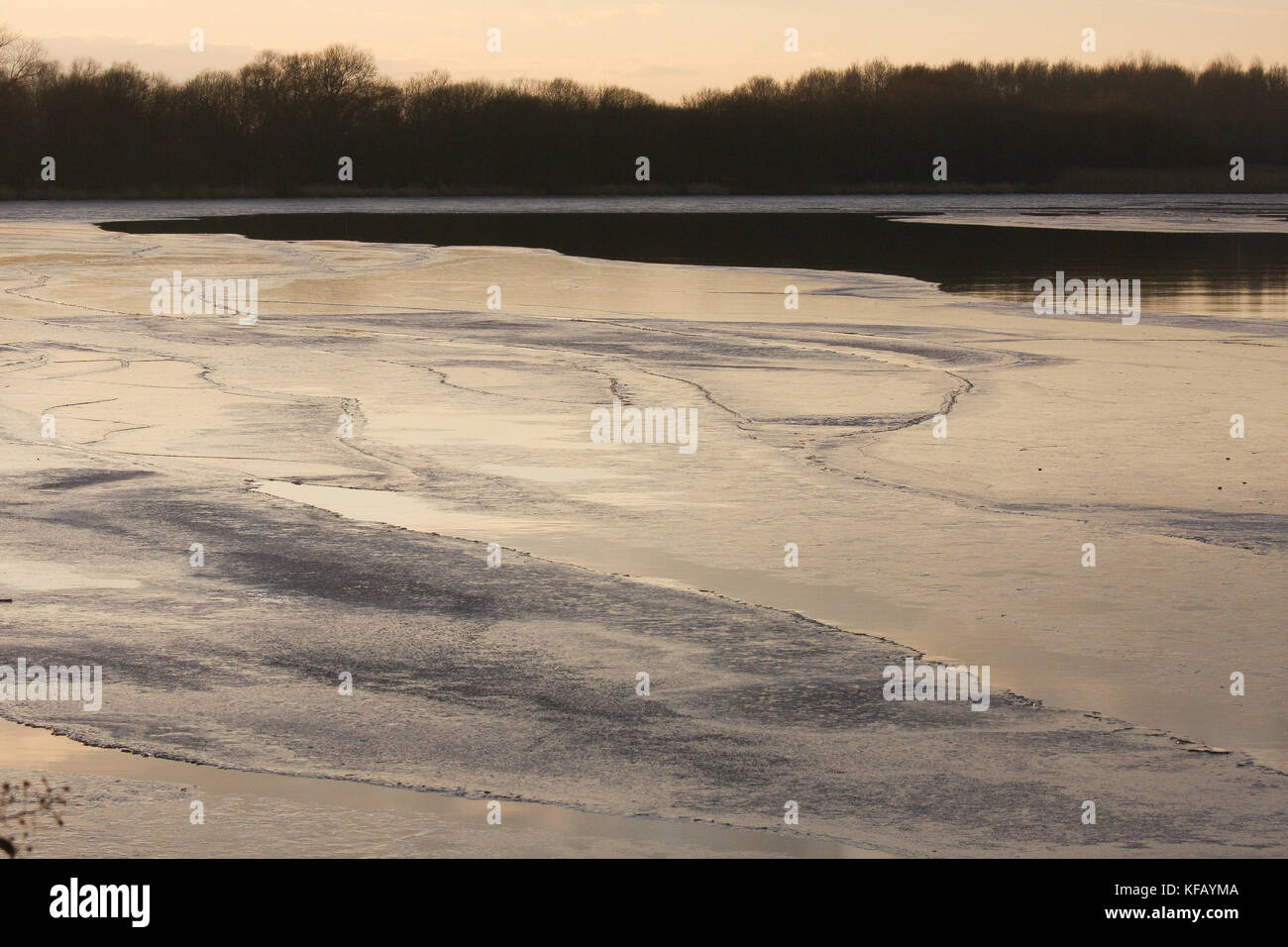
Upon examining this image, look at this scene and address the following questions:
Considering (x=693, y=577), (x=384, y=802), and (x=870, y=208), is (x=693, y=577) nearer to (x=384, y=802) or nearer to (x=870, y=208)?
(x=384, y=802)

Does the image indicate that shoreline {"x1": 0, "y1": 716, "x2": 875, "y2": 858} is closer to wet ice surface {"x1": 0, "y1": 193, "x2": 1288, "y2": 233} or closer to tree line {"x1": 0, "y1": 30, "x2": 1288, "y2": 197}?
wet ice surface {"x1": 0, "y1": 193, "x2": 1288, "y2": 233}

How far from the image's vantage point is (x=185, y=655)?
21.6 feet

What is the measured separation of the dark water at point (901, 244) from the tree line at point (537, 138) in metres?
39.1

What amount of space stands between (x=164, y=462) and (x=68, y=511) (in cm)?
150

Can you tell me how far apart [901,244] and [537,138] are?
72.1 m

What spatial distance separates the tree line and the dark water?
39.1m

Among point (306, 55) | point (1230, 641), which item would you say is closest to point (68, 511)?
point (1230, 641)

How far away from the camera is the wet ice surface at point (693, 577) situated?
529 cm

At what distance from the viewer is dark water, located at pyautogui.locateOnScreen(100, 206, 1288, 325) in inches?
1033

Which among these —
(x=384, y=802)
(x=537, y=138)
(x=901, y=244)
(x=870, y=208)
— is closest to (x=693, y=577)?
(x=384, y=802)

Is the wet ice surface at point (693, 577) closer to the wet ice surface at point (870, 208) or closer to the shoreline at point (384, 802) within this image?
the shoreline at point (384, 802)

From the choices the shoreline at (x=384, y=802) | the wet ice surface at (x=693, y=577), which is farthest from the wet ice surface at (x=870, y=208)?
the shoreline at (x=384, y=802)

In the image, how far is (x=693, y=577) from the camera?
7.83m

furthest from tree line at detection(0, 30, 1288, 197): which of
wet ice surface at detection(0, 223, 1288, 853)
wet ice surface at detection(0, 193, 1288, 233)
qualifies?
wet ice surface at detection(0, 223, 1288, 853)
